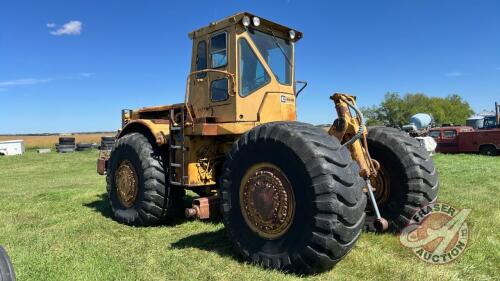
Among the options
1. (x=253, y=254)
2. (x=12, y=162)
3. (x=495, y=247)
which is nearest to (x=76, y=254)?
(x=253, y=254)

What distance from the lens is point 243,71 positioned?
6.02 meters

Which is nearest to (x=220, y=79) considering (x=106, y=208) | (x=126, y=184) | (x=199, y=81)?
(x=199, y=81)

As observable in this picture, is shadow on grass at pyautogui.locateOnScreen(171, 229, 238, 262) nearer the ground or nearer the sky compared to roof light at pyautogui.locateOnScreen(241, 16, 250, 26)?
nearer the ground

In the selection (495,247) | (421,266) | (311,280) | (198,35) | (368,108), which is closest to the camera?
(311,280)

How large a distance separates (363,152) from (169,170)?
299cm

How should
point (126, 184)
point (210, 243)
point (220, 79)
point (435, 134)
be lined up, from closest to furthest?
1. point (210, 243)
2. point (220, 79)
3. point (126, 184)
4. point (435, 134)

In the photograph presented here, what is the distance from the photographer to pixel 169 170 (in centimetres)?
681

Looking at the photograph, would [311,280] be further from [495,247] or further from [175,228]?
[175,228]

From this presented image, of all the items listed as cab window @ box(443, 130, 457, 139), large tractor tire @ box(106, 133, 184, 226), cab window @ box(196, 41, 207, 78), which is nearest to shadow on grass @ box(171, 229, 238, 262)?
large tractor tire @ box(106, 133, 184, 226)

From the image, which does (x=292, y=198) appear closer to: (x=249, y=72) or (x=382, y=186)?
(x=382, y=186)

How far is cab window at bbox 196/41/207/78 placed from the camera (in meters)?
6.48

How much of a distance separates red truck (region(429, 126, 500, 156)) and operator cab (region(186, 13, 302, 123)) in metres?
19.4

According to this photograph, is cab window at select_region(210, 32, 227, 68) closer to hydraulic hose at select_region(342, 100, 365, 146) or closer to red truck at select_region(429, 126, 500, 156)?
hydraulic hose at select_region(342, 100, 365, 146)

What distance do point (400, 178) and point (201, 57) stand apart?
325cm
